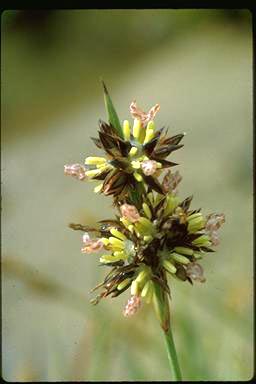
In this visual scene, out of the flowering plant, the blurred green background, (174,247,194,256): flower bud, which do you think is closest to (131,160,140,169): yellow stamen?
the flowering plant

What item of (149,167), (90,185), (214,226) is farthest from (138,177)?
(90,185)

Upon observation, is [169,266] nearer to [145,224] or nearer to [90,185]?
[145,224]

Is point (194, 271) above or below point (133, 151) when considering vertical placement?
below

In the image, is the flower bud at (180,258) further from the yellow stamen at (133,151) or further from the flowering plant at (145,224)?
the yellow stamen at (133,151)

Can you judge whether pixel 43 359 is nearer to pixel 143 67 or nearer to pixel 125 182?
pixel 125 182

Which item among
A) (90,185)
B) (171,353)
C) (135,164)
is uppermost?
(90,185)

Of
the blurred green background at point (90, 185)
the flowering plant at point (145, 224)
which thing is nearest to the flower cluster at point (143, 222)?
the flowering plant at point (145, 224)
